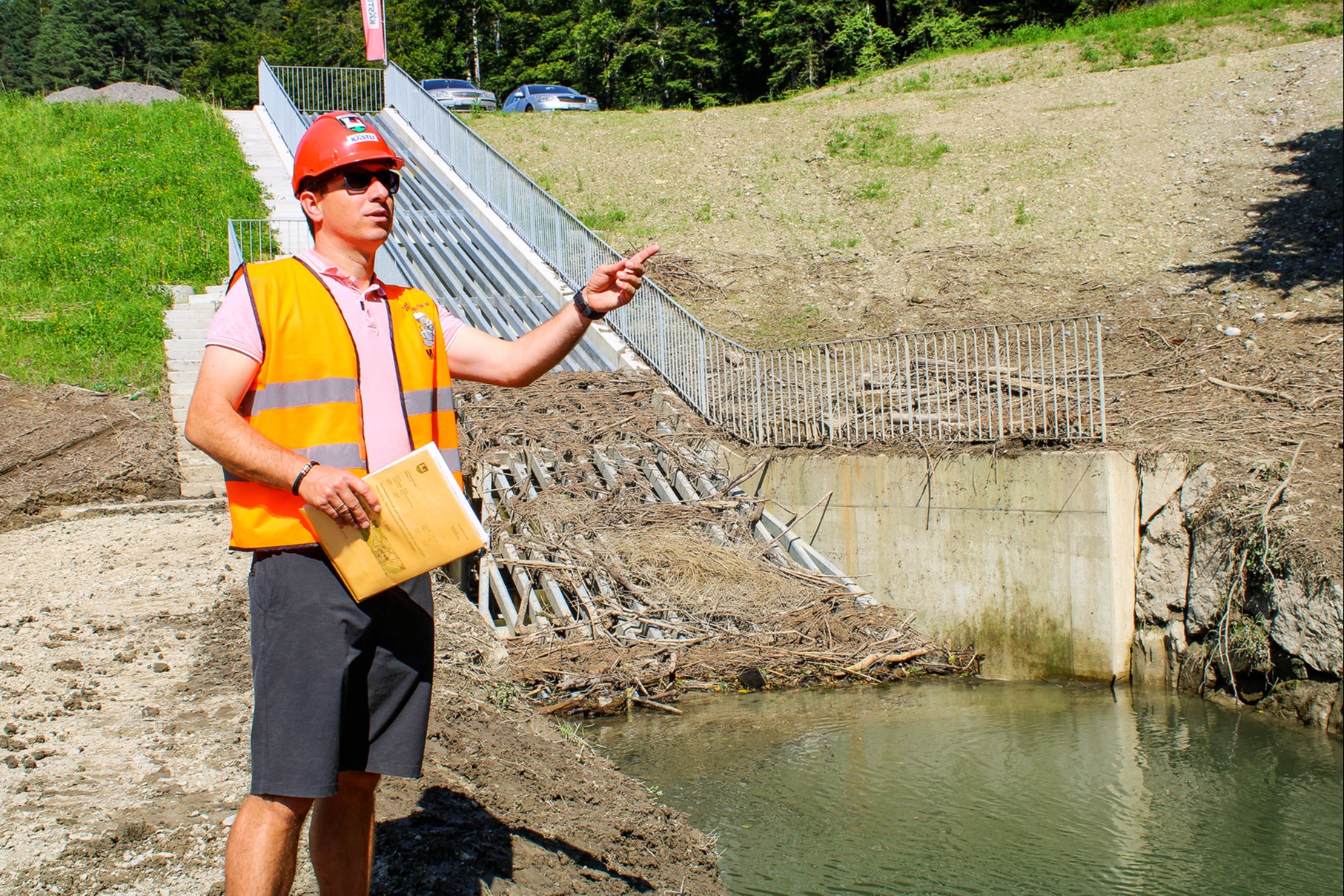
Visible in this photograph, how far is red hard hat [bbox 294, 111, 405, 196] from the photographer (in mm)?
2594

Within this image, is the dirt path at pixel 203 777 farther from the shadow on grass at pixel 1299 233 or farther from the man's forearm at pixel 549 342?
the shadow on grass at pixel 1299 233

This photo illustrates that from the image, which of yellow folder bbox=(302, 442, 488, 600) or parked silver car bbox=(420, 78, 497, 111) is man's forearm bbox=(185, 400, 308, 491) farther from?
parked silver car bbox=(420, 78, 497, 111)

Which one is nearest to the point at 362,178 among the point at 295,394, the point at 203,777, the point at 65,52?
the point at 295,394

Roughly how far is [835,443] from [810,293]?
5985 millimetres

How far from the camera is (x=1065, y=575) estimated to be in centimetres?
924

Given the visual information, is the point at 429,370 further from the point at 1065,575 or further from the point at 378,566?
the point at 1065,575

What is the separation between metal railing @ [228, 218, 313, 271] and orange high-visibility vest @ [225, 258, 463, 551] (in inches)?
535

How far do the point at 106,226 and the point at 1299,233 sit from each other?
19.0 m

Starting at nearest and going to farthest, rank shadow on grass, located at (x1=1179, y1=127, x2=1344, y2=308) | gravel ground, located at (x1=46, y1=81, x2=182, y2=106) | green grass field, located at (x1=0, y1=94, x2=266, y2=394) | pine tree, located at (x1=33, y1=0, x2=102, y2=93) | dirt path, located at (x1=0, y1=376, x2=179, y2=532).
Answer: dirt path, located at (x1=0, y1=376, x2=179, y2=532)
shadow on grass, located at (x1=1179, y1=127, x2=1344, y2=308)
green grass field, located at (x1=0, y1=94, x2=266, y2=394)
gravel ground, located at (x1=46, y1=81, x2=182, y2=106)
pine tree, located at (x1=33, y1=0, x2=102, y2=93)

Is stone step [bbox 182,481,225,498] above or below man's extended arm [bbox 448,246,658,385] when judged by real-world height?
below

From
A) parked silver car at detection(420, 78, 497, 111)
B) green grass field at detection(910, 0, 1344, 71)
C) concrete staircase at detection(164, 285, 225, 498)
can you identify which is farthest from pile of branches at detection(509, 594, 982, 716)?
parked silver car at detection(420, 78, 497, 111)

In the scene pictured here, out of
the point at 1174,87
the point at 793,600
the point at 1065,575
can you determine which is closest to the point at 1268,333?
the point at 1065,575

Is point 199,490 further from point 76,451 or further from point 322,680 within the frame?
point 322,680

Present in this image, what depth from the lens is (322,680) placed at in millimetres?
2414
